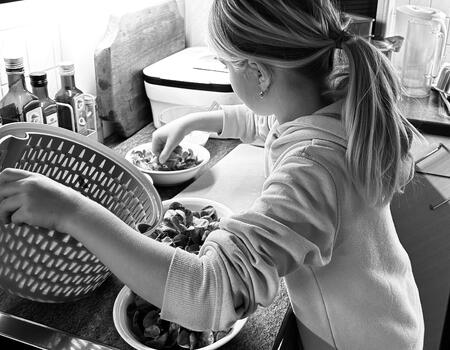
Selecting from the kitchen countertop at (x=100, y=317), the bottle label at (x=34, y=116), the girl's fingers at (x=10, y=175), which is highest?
the girl's fingers at (x=10, y=175)

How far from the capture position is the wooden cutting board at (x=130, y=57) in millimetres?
1396

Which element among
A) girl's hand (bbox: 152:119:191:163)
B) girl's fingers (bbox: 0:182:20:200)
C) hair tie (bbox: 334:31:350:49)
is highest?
hair tie (bbox: 334:31:350:49)

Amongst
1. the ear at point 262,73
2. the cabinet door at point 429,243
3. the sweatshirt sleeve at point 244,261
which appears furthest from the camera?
the cabinet door at point 429,243

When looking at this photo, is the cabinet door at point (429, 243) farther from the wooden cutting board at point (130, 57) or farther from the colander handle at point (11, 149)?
the colander handle at point (11, 149)

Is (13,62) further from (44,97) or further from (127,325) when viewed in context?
(127,325)

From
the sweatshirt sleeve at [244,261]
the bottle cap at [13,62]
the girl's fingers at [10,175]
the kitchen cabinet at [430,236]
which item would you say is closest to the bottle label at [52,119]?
the bottle cap at [13,62]

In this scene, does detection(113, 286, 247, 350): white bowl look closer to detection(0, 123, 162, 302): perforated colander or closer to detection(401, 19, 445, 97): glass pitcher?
detection(0, 123, 162, 302): perforated colander

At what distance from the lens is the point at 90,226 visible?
685mm

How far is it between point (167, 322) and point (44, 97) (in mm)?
561

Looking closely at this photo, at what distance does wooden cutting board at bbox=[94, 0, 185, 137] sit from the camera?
1.40 m

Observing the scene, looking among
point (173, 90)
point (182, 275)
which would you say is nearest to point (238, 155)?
point (173, 90)

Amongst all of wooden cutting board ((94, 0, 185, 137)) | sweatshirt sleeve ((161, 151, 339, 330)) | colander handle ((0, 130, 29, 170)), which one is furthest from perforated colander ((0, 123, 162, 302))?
wooden cutting board ((94, 0, 185, 137))

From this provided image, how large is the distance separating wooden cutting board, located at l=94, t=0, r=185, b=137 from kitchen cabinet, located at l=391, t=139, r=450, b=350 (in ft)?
2.50

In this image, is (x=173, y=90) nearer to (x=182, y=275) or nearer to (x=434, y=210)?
(x=434, y=210)
